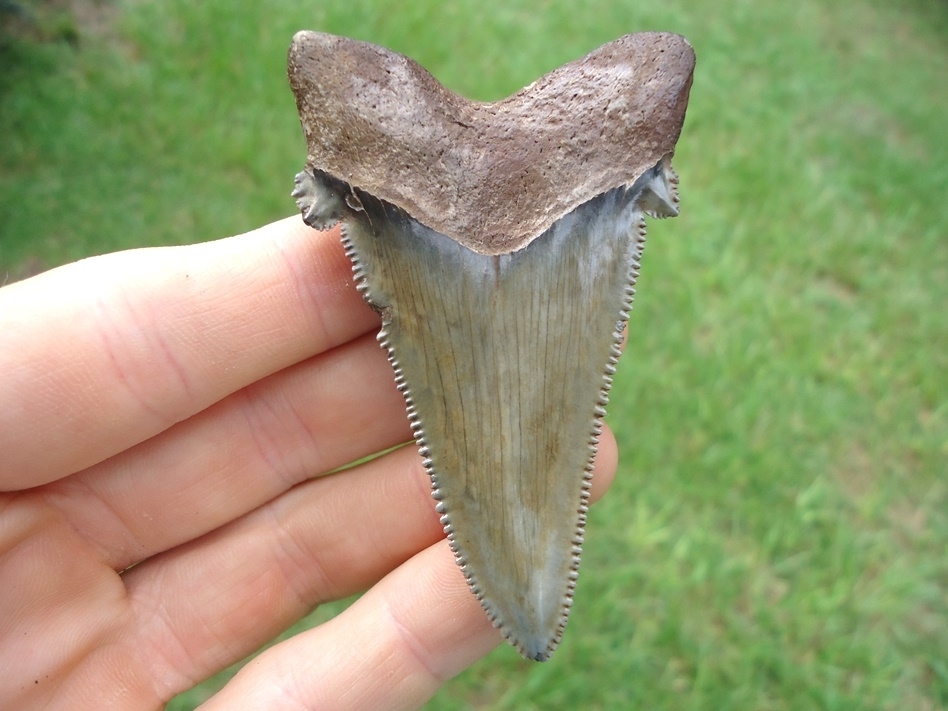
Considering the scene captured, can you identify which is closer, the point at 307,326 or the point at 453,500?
the point at 453,500

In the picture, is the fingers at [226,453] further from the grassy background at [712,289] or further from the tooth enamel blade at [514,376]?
the grassy background at [712,289]

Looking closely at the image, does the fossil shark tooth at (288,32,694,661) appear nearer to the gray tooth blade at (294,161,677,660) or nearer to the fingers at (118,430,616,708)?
the gray tooth blade at (294,161,677,660)

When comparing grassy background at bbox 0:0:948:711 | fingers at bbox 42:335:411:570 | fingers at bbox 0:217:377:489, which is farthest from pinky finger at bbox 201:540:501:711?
grassy background at bbox 0:0:948:711

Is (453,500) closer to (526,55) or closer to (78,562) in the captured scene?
(78,562)

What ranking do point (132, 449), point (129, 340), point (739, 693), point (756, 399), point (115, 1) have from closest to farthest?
point (129, 340) → point (132, 449) → point (739, 693) → point (756, 399) → point (115, 1)

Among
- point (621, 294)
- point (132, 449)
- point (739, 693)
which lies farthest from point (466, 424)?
point (739, 693)

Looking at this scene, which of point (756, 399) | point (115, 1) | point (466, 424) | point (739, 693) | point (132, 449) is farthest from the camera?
point (115, 1)

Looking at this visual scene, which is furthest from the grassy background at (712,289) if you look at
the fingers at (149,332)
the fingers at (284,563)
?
the fingers at (149,332)
